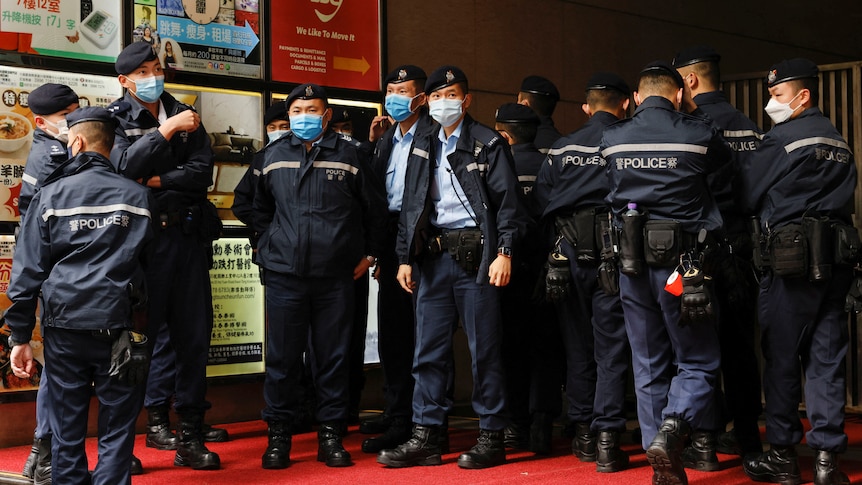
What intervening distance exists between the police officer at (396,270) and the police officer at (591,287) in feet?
2.58

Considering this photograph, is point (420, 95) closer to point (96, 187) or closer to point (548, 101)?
point (548, 101)

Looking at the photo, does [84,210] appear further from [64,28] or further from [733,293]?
Result: [733,293]

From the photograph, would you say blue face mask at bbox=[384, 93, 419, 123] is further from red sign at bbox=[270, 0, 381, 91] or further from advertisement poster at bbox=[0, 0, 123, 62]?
advertisement poster at bbox=[0, 0, 123, 62]

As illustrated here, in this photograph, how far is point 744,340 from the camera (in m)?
4.96

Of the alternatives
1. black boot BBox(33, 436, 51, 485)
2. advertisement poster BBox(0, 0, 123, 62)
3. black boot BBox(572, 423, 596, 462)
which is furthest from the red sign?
black boot BBox(572, 423, 596, 462)

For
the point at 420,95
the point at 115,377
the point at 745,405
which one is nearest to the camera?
the point at 115,377

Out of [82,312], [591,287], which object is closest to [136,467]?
[82,312]

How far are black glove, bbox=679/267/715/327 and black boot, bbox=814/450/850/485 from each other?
2.68ft

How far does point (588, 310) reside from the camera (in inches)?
203

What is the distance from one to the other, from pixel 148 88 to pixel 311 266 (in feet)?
3.89

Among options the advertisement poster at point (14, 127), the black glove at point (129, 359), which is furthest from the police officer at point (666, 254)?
the advertisement poster at point (14, 127)

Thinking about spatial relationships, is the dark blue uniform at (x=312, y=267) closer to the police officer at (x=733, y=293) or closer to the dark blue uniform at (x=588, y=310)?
the dark blue uniform at (x=588, y=310)

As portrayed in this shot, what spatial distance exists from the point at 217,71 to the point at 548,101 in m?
2.07

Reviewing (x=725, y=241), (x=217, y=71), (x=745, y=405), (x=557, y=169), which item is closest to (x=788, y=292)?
(x=725, y=241)
